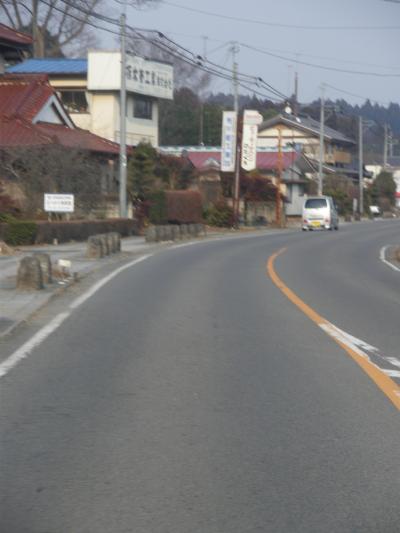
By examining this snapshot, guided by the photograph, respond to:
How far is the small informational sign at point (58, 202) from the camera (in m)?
33.8

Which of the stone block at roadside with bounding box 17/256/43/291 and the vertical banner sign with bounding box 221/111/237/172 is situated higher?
the vertical banner sign with bounding box 221/111/237/172

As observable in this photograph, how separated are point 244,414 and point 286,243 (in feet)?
107

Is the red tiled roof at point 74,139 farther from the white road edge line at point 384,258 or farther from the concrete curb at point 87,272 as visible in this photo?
the white road edge line at point 384,258

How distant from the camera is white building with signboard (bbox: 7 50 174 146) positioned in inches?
2189

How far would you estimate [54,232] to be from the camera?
33531mm

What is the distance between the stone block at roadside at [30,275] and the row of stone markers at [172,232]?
64.7ft

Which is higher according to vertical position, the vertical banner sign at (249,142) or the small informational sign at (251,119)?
the small informational sign at (251,119)

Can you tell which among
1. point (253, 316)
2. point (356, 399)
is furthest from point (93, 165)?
point (356, 399)

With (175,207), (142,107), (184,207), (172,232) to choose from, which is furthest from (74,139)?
(142,107)

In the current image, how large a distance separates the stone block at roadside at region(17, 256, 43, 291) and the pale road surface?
223 centimetres

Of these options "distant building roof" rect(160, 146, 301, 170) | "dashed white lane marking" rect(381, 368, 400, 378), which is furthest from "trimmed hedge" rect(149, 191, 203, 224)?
"dashed white lane marking" rect(381, 368, 400, 378)

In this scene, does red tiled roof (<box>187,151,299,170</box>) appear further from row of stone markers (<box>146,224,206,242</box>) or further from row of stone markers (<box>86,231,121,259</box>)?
row of stone markers (<box>86,231,121,259</box>)

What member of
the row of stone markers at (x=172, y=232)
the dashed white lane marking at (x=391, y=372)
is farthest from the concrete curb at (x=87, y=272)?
the dashed white lane marking at (x=391, y=372)

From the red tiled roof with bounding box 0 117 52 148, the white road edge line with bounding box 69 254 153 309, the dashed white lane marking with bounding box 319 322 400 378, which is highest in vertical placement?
the red tiled roof with bounding box 0 117 52 148
